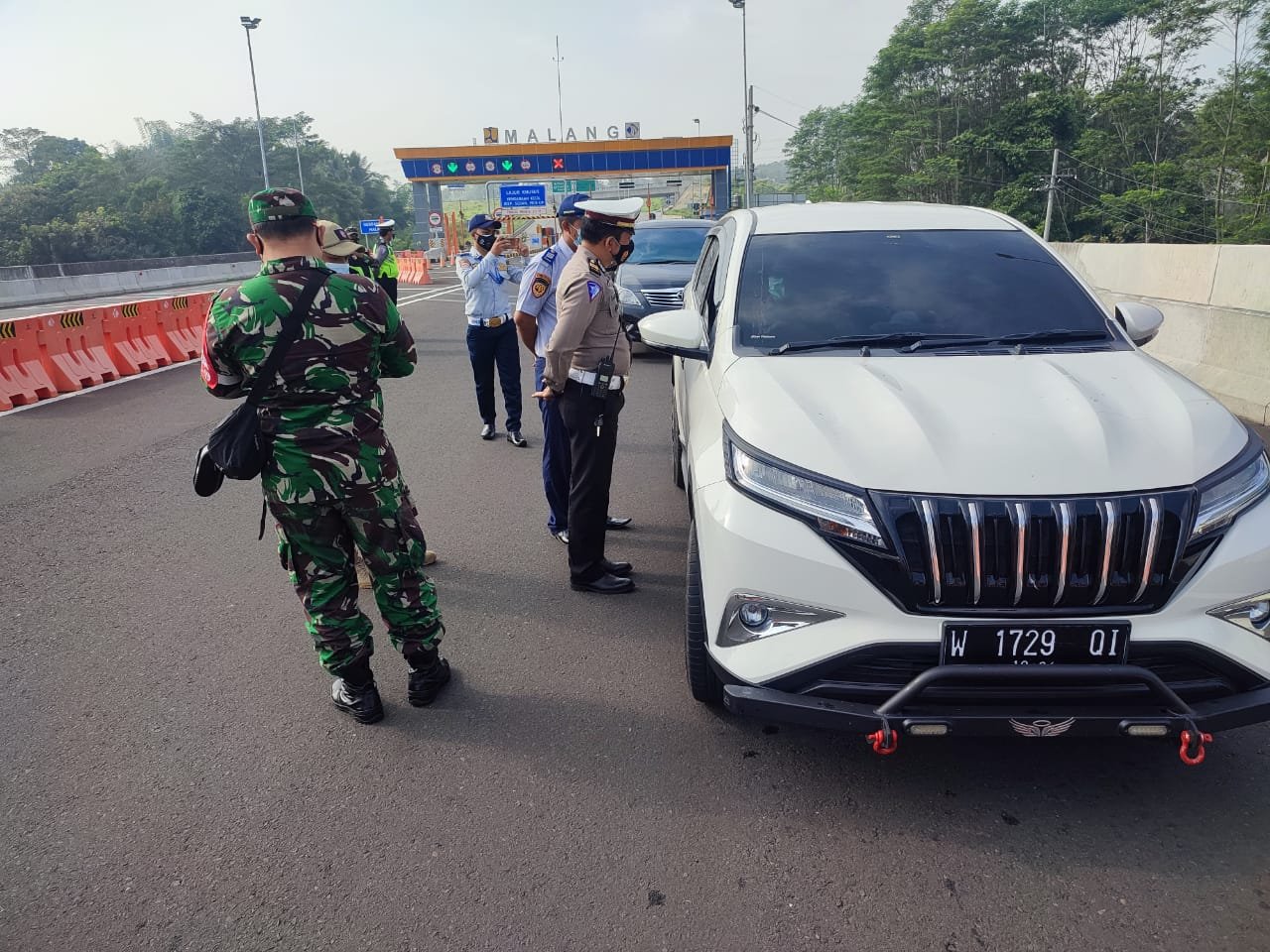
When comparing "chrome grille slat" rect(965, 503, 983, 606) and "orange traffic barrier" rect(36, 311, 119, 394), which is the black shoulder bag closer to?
"chrome grille slat" rect(965, 503, 983, 606)

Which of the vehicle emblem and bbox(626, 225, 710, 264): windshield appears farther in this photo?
bbox(626, 225, 710, 264): windshield

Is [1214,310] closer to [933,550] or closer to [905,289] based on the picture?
[905,289]

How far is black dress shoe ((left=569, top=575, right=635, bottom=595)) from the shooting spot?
442cm

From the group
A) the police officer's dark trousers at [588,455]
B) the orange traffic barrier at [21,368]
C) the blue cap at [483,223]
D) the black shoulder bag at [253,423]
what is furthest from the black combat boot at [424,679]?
the orange traffic barrier at [21,368]

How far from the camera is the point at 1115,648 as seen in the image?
7.86 feet

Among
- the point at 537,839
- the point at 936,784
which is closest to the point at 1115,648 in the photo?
the point at 936,784

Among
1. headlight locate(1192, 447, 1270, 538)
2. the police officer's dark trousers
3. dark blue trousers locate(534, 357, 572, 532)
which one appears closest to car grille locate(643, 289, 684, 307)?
dark blue trousers locate(534, 357, 572, 532)

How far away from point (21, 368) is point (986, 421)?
1084 cm

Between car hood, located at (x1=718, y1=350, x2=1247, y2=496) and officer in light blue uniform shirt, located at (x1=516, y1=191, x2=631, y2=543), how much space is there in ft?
5.97

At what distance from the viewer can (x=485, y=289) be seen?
23.8 feet

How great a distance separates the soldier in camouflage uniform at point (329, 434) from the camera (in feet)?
9.41

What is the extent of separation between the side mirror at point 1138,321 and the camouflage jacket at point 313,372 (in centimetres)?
305

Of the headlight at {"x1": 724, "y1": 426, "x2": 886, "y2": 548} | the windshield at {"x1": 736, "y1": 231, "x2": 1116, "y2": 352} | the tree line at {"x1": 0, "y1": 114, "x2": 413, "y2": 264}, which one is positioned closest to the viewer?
the headlight at {"x1": 724, "y1": 426, "x2": 886, "y2": 548}

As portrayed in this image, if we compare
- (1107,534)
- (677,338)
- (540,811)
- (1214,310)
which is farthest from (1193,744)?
(1214,310)
